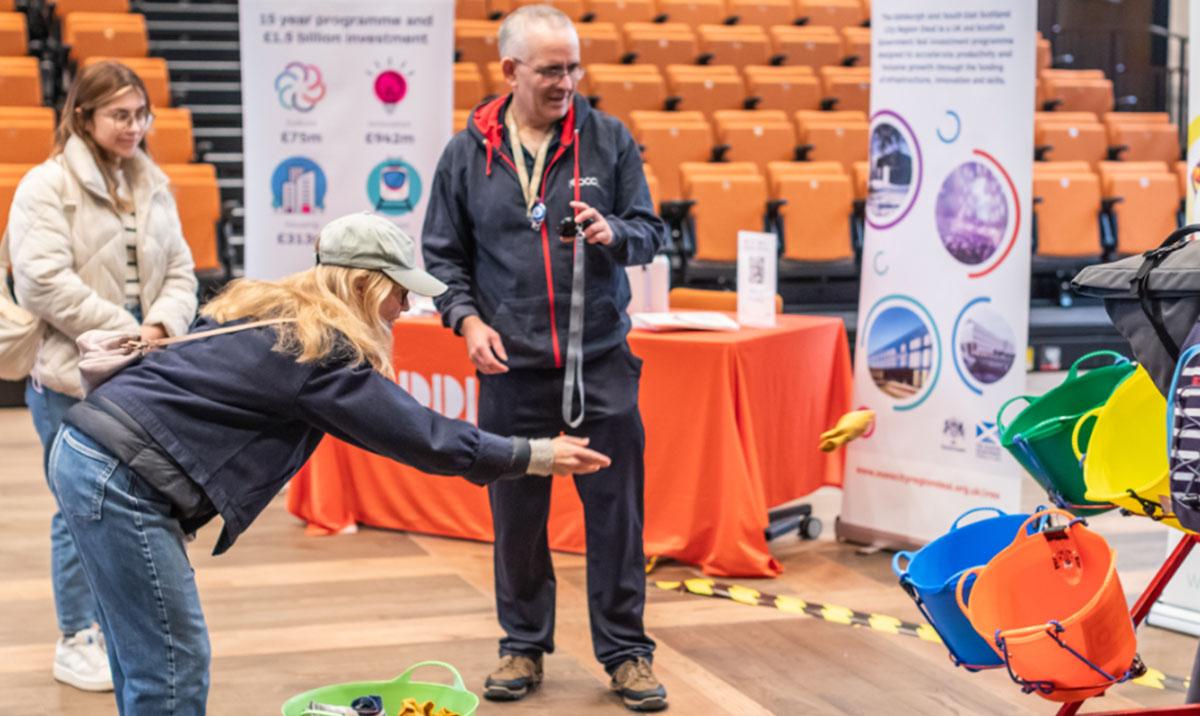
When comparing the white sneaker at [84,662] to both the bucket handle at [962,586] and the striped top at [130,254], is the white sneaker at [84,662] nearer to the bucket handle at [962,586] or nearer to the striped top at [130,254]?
the striped top at [130,254]

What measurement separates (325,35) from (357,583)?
84.0 inches

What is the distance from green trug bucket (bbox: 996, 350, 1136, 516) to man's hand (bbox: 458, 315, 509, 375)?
3.68ft

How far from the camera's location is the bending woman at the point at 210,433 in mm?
2258

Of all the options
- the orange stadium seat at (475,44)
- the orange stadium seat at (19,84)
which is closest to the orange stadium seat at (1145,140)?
the orange stadium seat at (475,44)

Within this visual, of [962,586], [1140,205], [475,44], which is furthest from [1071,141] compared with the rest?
[962,586]

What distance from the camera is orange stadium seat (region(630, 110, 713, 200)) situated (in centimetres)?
905

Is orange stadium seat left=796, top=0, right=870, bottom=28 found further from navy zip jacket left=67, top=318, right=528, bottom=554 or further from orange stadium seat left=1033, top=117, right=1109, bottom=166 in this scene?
navy zip jacket left=67, top=318, right=528, bottom=554

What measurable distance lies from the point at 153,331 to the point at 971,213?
8.38ft

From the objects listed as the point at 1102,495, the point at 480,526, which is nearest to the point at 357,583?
the point at 480,526

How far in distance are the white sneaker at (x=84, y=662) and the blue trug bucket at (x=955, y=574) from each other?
6.60ft

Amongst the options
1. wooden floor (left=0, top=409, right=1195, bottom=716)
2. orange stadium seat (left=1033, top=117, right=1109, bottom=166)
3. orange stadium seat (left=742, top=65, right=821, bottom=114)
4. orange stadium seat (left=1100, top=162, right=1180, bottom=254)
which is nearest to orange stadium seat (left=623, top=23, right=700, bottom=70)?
orange stadium seat (left=742, top=65, right=821, bottom=114)

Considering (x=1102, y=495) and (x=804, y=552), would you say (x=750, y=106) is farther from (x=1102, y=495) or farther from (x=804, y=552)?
(x=1102, y=495)

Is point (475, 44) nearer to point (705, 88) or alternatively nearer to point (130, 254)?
point (705, 88)

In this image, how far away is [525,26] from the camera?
3.19 meters
